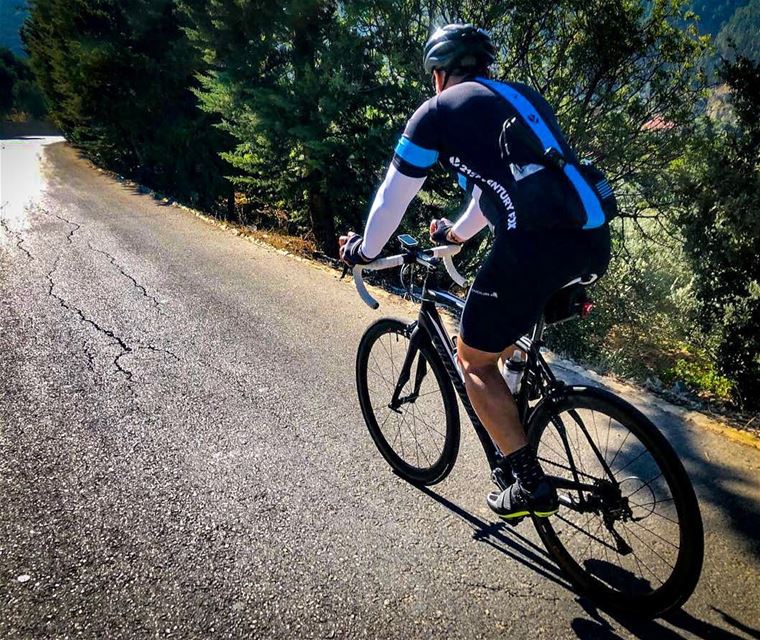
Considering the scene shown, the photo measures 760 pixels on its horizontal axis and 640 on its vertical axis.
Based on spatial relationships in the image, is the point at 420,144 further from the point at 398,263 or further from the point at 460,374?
the point at 460,374

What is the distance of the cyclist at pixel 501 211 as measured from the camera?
1981 millimetres

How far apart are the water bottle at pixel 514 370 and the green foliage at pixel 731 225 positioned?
3548 millimetres

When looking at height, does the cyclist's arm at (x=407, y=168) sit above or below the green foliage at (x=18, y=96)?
above

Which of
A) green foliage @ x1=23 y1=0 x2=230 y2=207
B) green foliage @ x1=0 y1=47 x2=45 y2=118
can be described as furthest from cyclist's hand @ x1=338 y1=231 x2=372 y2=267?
green foliage @ x1=0 y1=47 x2=45 y2=118

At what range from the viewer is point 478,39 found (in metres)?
2.26

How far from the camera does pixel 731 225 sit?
15.6 feet

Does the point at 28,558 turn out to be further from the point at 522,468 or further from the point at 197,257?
the point at 197,257

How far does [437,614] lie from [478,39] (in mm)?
2493

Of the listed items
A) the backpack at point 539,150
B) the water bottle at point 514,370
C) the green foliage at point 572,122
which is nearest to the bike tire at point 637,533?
the water bottle at point 514,370

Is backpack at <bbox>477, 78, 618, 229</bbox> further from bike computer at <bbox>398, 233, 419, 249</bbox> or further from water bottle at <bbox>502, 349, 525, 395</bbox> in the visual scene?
bike computer at <bbox>398, 233, 419, 249</bbox>

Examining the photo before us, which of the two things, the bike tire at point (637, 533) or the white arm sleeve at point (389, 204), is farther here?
the white arm sleeve at point (389, 204)

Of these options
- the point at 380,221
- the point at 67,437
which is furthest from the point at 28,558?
the point at 380,221

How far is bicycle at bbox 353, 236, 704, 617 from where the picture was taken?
203 cm

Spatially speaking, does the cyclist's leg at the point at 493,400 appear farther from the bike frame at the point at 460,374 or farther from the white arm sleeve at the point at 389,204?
the white arm sleeve at the point at 389,204
